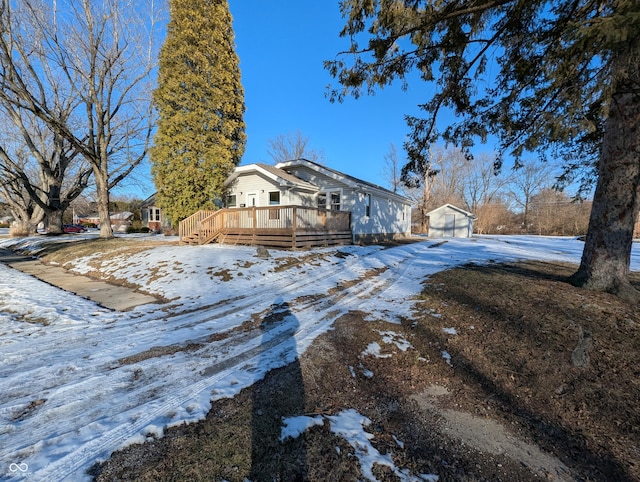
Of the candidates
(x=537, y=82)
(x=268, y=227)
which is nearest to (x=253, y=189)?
(x=268, y=227)

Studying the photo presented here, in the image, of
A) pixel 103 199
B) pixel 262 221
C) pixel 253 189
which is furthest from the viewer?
pixel 103 199

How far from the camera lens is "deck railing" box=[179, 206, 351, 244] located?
1150cm

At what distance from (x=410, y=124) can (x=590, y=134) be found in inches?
169

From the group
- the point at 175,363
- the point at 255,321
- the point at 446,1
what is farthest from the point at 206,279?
the point at 446,1

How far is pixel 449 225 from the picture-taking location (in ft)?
96.9

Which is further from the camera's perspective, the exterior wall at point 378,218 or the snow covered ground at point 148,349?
the exterior wall at point 378,218

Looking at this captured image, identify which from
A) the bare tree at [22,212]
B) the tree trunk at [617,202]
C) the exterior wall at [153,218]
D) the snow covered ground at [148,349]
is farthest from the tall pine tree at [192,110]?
the exterior wall at [153,218]

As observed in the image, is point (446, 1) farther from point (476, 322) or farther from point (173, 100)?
point (173, 100)

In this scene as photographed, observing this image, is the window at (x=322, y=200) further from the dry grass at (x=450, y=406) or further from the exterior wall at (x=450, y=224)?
the exterior wall at (x=450, y=224)

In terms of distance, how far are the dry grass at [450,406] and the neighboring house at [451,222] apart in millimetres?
26167

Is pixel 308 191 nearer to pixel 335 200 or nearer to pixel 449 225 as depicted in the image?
pixel 335 200

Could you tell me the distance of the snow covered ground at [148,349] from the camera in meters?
2.15

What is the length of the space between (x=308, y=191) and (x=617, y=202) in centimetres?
1266

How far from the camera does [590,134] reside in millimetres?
6758
